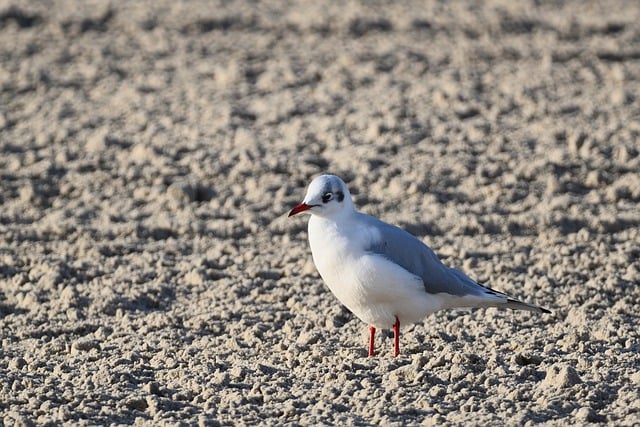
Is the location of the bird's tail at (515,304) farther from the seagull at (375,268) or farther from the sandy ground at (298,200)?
the sandy ground at (298,200)

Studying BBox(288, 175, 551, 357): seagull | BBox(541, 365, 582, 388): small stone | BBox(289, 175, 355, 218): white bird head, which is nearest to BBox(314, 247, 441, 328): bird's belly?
BBox(288, 175, 551, 357): seagull

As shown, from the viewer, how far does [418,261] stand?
6156 mm

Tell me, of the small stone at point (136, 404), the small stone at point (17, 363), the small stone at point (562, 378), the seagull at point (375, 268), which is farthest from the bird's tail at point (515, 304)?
the small stone at point (17, 363)

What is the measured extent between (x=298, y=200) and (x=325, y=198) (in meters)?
2.55

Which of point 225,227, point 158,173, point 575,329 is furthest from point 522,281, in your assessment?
point 158,173

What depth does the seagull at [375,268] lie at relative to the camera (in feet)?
19.6

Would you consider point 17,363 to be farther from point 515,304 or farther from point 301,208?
point 515,304

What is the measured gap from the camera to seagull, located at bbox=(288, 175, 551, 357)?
19.6 feet

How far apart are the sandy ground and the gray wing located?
32 centimetres

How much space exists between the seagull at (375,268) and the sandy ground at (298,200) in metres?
0.25

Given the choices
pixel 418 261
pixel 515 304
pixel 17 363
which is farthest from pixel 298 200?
pixel 17 363

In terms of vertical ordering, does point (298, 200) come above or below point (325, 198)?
below

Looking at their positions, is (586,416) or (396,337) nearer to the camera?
(586,416)

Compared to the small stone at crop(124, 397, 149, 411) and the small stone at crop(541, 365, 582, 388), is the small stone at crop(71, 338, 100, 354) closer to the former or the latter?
the small stone at crop(124, 397, 149, 411)
